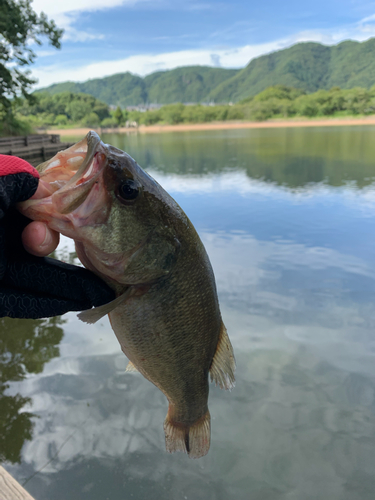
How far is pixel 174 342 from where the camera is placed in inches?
68.1

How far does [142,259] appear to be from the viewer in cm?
151

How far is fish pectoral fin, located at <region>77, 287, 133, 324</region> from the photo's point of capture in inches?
56.4

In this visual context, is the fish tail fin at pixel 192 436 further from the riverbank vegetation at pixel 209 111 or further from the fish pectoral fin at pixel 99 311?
the riverbank vegetation at pixel 209 111

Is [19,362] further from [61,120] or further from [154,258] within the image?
[61,120]

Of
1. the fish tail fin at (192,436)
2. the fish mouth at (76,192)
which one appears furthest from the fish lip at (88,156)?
the fish tail fin at (192,436)

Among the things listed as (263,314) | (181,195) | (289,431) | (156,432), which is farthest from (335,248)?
(181,195)

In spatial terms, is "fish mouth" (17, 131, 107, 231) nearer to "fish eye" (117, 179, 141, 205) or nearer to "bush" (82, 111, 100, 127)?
"fish eye" (117, 179, 141, 205)

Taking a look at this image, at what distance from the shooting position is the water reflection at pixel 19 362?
3.89m

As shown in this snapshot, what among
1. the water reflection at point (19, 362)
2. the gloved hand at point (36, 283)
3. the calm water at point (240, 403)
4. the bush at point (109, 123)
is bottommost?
the calm water at point (240, 403)

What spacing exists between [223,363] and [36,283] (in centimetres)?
115

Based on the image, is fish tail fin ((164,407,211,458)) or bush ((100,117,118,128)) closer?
fish tail fin ((164,407,211,458))

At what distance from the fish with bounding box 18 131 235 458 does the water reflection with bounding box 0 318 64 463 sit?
9.59 ft

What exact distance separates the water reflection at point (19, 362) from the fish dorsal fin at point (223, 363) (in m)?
A: 2.98

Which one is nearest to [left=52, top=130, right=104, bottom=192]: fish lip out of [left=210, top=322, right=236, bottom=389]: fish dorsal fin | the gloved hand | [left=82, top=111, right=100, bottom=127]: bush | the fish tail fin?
the gloved hand
